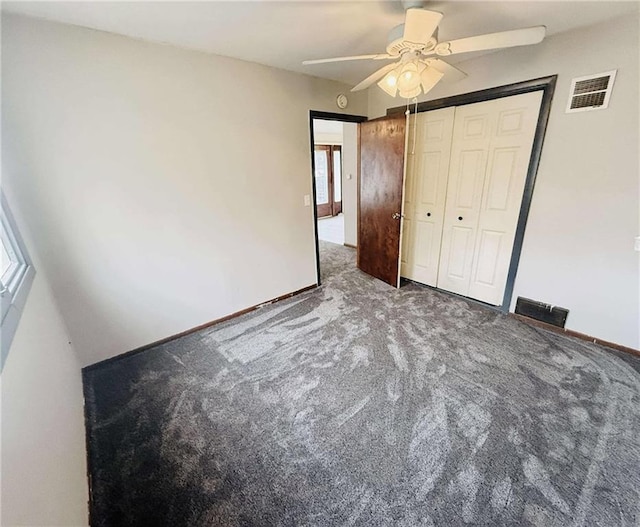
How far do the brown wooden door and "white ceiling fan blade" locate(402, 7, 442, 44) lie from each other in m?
1.55

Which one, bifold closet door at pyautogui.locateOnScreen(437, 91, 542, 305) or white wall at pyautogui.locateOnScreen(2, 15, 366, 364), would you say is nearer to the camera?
white wall at pyautogui.locateOnScreen(2, 15, 366, 364)

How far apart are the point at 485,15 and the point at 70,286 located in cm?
328

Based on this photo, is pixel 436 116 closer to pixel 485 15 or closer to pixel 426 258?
pixel 485 15

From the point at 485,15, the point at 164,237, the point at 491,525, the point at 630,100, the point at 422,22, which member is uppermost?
the point at 485,15

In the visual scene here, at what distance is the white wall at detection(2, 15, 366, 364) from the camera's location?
5.70ft

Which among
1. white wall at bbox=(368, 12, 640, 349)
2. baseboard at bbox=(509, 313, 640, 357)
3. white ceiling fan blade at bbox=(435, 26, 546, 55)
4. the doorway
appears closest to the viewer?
white ceiling fan blade at bbox=(435, 26, 546, 55)

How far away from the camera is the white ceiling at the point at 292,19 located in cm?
159

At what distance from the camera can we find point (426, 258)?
3410 mm

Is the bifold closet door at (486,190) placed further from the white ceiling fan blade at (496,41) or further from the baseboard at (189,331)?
the baseboard at (189,331)

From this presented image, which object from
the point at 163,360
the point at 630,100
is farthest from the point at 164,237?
the point at 630,100

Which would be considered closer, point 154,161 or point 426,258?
point 154,161

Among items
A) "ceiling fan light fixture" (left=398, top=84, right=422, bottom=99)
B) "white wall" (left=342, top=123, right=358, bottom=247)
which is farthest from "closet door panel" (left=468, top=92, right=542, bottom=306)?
"white wall" (left=342, top=123, right=358, bottom=247)

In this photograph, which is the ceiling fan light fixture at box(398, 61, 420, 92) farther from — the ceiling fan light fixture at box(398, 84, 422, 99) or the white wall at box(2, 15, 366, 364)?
the white wall at box(2, 15, 366, 364)

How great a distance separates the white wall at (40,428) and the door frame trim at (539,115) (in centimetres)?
327
